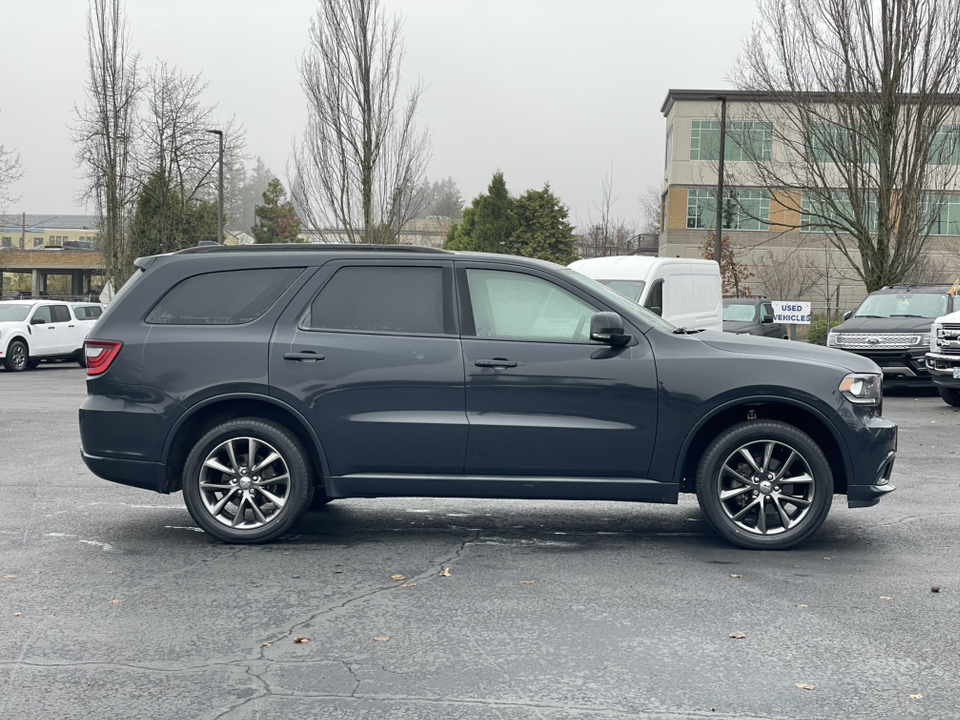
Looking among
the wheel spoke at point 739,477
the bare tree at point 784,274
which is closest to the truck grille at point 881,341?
the wheel spoke at point 739,477

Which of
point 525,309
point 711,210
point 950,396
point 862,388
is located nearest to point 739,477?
point 862,388

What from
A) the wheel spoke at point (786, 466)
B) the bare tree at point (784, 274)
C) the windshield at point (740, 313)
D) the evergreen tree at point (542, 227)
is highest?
the evergreen tree at point (542, 227)

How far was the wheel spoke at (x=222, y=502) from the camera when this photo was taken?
6754 millimetres

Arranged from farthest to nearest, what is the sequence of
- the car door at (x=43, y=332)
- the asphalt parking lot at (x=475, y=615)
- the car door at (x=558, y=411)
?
1. the car door at (x=43, y=332)
2. the car door at (x=558, y=411)
3. the asphalt parking lot at (x=475, y=615)

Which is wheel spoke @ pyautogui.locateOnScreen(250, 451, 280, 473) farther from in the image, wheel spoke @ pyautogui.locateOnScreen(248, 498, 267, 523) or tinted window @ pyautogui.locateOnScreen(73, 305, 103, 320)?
tinted window @ pyautogui.locateOnScreen(73, 305, 103, 320)

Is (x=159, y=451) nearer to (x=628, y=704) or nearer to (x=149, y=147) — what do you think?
(x=628, y=704)

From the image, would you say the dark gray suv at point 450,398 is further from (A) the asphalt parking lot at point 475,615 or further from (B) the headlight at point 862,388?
(A) the asphalt parking lot at point 475,615

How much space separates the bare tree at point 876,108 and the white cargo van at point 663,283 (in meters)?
10.1

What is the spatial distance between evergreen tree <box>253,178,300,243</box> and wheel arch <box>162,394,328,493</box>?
89743 millimetres

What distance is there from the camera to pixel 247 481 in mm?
6754

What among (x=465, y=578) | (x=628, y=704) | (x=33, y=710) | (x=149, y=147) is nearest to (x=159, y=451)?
(x=465, y=578)

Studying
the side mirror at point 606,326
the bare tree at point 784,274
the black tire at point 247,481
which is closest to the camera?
the side mirror at point 606,326

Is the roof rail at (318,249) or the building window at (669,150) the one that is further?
the building window at (669,150)

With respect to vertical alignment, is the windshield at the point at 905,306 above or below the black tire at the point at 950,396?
above
